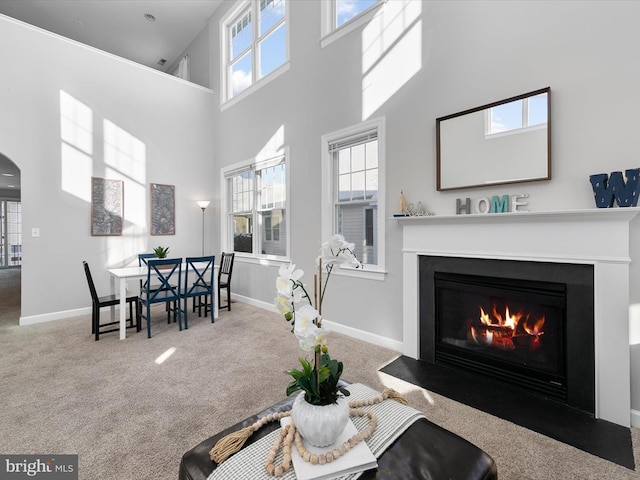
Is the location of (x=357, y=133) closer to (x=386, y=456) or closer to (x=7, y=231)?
(x=386, y=456)

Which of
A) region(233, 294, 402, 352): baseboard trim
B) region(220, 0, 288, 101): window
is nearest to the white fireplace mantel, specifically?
region(233, 294, 402, 352): baseboard trim

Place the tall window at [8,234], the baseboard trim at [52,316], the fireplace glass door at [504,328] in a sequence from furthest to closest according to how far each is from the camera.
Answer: the tall window at [8,234], the baseboard trim at [52,316], the fireplace glass door at [504,328]

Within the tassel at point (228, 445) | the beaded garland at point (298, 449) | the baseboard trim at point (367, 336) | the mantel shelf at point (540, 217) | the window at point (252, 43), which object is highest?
the window at point (252, 43)

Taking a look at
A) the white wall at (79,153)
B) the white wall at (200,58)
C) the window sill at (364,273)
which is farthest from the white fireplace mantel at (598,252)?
the white wall at (200,58)

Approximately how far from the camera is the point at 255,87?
4855 millimetres

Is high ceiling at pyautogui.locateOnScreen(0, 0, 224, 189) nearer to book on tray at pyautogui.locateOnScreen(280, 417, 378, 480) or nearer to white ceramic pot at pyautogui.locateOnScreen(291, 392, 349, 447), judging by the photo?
white ceramic pot at pyautogui.locateOnScreen(291, 392, 349, 447)

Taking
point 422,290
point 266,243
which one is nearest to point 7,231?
point 266,243

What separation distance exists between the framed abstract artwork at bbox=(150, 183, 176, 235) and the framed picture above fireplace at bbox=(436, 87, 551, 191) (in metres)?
4.59

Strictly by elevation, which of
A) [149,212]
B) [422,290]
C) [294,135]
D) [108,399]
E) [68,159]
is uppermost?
[294,135]

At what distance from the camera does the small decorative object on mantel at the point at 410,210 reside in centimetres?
283

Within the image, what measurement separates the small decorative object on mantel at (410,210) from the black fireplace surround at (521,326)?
414 mm

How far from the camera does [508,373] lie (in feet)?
7.76

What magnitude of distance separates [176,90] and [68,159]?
2160 millimetres

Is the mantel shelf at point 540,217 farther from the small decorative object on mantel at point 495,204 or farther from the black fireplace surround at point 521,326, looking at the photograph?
the black fireplace surround at point 521,326
